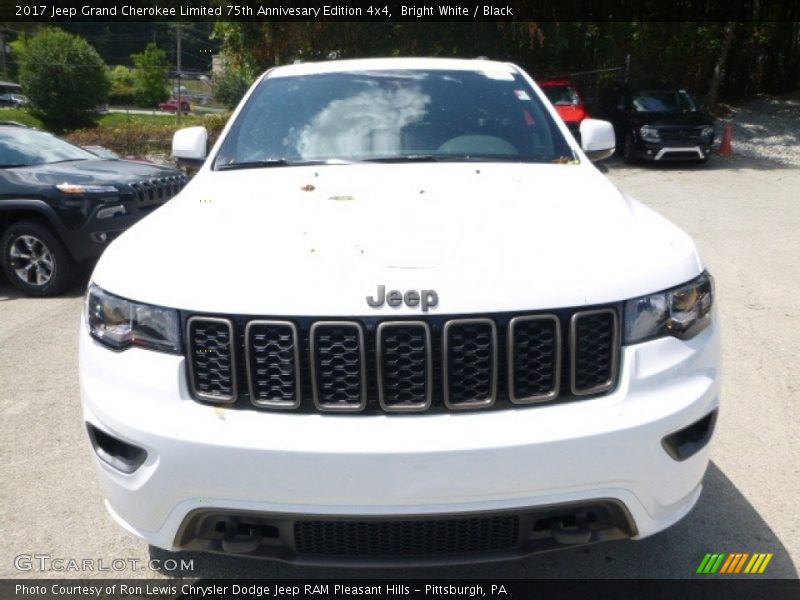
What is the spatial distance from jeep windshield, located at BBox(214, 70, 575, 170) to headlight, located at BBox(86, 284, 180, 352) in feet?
3.98

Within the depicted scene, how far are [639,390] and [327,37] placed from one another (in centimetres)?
1726

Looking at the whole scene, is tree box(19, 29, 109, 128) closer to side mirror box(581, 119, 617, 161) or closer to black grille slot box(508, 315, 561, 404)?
side mirror box(581, 119, 617, 161)

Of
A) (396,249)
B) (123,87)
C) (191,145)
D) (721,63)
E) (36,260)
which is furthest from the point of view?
(123,87)

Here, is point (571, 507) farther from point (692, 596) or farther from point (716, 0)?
point (716, 0)

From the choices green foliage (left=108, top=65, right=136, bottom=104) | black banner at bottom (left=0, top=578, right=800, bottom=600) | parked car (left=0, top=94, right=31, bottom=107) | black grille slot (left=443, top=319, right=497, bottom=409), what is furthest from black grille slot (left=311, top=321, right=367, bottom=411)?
green foliage (left=108, top=65, right=136, bottom=104)

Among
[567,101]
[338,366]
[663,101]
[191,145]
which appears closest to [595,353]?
[338,366]

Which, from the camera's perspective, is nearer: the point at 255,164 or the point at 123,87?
the point at 255,164

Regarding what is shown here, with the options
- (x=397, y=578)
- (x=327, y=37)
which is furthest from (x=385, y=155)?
(x=327, y=37)

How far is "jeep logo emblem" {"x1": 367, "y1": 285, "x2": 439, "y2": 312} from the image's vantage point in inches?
78.8

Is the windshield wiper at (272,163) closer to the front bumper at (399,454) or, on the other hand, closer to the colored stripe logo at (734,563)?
the front bumper at (399,454)

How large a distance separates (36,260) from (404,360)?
587 cm

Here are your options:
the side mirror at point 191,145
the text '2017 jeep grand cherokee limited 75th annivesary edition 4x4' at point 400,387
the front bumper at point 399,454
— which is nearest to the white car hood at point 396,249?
the text '2017 jeep grand cherokee limited 75th annivesary edition 4x4' at point 400,387

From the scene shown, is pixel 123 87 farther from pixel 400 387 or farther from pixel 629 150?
pixel 400 387

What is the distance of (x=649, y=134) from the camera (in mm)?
14922
